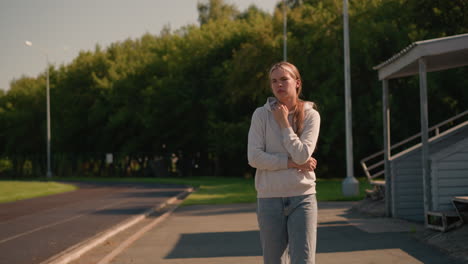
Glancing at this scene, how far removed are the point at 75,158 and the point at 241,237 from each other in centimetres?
4980

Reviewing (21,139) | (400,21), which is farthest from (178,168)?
(400,21)

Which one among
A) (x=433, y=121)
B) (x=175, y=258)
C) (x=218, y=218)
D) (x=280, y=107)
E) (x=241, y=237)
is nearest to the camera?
(x=280, y=107)

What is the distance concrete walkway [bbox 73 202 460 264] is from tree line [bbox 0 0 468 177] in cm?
1769

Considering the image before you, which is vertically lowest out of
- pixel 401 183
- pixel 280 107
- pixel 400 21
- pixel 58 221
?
pixel 58 221

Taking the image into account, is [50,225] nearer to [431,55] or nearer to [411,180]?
[411,180]

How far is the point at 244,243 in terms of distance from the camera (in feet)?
31.7

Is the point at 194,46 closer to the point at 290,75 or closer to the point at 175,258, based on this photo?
the point at 175,258

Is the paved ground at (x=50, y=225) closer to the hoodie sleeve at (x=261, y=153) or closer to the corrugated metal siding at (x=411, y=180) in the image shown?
the hoodie sleeve at (x=261, y=153)

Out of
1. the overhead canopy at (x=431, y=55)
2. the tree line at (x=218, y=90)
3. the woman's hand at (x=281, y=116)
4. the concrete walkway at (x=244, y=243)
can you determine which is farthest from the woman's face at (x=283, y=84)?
the tree line at (x=218, y=90)

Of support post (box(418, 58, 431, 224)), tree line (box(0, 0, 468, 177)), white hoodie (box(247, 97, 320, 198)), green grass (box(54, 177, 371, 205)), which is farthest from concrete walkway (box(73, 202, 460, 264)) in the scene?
tree line (box(0, 0, 468, 177))

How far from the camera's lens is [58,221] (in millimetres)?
14734

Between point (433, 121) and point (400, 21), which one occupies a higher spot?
point (400, 21)

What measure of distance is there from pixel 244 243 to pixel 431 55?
14.6 feet

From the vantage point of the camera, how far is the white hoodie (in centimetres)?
402
